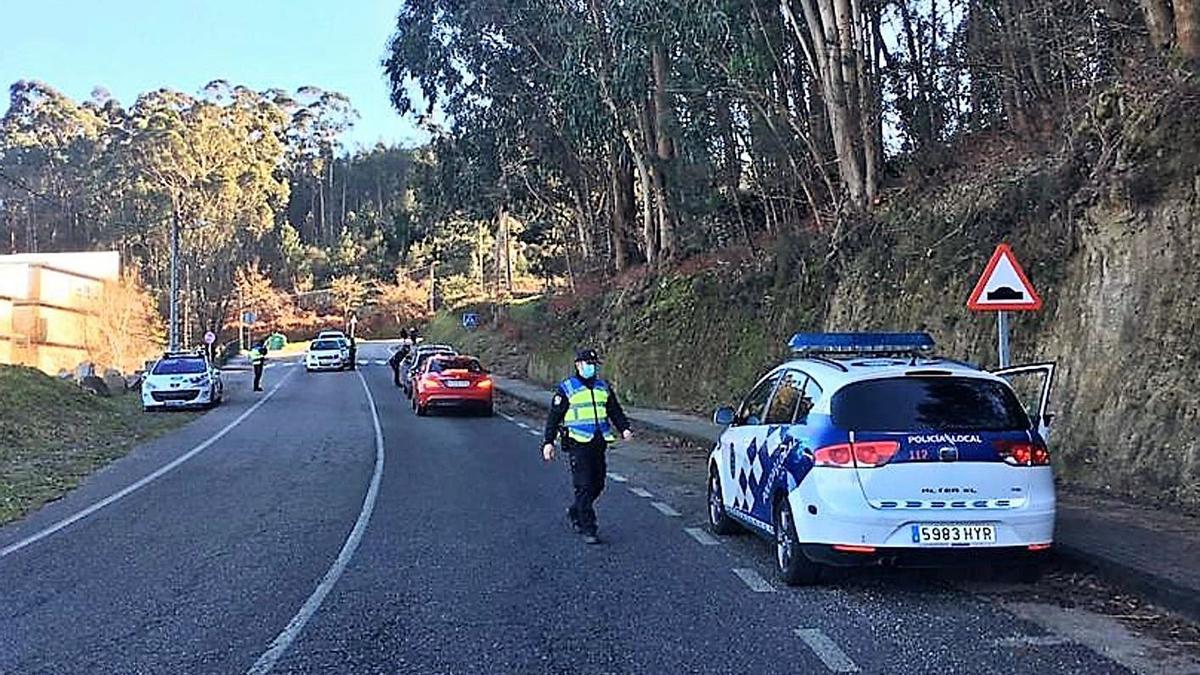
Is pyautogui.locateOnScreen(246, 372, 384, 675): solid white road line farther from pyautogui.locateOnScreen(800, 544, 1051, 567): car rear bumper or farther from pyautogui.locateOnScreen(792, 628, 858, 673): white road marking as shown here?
pyautogui.locateOnScreen(800, 544, 1051, 567): car rear bumper

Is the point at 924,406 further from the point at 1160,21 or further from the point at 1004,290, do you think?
the point at 1160,21

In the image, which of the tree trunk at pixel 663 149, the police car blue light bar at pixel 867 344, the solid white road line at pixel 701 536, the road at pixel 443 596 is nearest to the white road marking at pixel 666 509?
the road at pixel 443 596

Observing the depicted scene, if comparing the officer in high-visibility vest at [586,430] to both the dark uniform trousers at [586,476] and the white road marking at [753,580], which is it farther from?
the white road marking at [753,580]

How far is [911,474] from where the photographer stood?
27.4 feet

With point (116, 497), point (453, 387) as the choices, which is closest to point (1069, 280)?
point (116, 497)

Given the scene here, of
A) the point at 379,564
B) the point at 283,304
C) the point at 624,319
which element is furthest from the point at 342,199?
the point at 379,564

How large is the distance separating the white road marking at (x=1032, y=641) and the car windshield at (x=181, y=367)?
27.8 meters

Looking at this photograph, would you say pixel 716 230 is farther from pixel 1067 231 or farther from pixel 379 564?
pixel 379 564

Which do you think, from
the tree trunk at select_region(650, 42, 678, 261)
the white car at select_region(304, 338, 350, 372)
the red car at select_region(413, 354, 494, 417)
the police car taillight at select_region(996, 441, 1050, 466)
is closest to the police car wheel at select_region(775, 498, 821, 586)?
the police car taillight at select_region(996, 441, 1050, 466)

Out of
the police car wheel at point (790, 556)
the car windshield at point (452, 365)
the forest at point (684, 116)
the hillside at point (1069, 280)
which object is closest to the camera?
the police car wheel at point (790, 556)

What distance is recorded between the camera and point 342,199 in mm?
113375

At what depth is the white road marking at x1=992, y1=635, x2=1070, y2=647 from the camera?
7.15 m

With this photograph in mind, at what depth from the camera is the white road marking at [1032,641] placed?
281 inches

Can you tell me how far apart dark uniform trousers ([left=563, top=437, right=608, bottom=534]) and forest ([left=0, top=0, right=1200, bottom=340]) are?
7.83 metres
